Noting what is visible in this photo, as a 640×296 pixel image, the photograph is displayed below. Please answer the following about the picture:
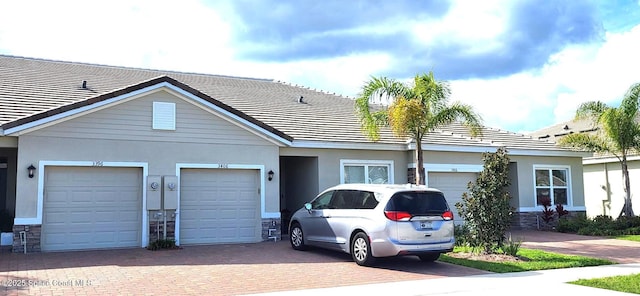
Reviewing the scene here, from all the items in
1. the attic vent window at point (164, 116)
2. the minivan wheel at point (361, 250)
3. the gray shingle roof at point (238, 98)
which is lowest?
the minivan wheel at point (361, 250)

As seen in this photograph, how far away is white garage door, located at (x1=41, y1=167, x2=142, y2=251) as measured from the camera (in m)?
13.0

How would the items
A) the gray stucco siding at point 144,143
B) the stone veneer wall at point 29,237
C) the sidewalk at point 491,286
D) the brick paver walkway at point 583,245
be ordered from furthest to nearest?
the brick paver walkway at point 583,245
the gray stucco siding at point 144,143
the stone veneer wall at point 29,237
the sidewalk at point 491,286

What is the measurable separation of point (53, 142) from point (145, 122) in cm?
218

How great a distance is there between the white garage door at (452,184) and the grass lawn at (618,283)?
8919 millimetres

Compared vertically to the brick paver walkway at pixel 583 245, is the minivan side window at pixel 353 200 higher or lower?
higher

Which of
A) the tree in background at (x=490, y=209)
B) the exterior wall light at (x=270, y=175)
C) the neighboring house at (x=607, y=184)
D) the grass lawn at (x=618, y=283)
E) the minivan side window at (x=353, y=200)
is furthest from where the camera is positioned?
the neighboring house at (x=607, y=184)

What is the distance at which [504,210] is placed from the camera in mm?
12289

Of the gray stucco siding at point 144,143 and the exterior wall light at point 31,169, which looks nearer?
the exterior wall light at point 31,169

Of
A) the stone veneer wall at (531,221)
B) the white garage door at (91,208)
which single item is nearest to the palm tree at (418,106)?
the stone veneer wall at (531,221)

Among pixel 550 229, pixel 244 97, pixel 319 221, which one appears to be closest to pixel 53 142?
pixel 319 221

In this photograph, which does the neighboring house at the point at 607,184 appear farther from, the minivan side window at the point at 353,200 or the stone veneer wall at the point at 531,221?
the minivan side window at the point at 353,200

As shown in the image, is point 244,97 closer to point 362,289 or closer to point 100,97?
point 100,97

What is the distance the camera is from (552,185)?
2042 cm

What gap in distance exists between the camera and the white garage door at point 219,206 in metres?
14.5
